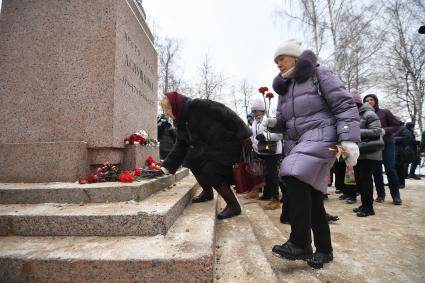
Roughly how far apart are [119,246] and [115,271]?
0.66 ft

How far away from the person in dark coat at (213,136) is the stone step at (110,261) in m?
1.09

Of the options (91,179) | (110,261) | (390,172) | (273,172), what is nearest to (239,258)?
(110,261)

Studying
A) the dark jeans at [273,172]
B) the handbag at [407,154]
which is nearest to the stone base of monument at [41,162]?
the dark jeans at [273,172]

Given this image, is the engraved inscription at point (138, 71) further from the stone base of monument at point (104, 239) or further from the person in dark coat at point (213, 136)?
the stone base of monument at point (104, 239)

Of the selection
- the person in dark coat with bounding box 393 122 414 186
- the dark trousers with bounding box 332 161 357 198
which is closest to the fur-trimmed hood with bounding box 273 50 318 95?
the dark trousers with bounding box 332 161 357 198

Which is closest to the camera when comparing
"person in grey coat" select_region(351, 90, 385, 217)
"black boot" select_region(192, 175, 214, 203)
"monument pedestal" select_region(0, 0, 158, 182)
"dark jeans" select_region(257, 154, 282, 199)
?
"monument pedestal" select_region(0, 0, 158, 182)

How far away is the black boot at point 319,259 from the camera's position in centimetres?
192

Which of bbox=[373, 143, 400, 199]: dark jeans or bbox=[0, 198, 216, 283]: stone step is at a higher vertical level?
bbox=[373, 143, 400, 199]: dark jeans

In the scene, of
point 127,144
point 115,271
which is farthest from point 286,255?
point 127,144

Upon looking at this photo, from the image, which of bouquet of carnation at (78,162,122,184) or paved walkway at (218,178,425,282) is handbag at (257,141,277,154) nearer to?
paved walkway at (218,178,425,282)

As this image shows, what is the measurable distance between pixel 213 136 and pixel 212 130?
7cm

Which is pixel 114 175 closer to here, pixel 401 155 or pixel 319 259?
pixel 319 259

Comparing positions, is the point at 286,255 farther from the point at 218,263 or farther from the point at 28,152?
the point at 28,152

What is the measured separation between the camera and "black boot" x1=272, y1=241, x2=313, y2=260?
180 cm
